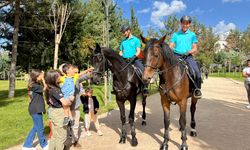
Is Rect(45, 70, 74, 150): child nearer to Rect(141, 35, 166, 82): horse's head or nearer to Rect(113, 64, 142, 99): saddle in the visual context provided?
Rect(141, 35, 166, 82): horse's head

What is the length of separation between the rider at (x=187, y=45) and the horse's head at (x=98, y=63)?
1876mm

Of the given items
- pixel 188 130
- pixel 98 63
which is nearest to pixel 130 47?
pixel 98 63

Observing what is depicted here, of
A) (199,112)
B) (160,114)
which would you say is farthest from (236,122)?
(160,114)

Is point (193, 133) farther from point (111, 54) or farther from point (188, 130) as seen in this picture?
point (111, 54)

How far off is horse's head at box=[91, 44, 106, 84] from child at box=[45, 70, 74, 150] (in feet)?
3.86

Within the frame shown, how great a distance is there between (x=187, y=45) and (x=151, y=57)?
1.72 meters

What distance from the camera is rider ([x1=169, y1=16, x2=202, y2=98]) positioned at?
6586 mm

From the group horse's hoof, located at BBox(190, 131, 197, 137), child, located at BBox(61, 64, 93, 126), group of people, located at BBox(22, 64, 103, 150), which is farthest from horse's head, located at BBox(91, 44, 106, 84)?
horse's hoof, located at BBox(190, 131, 197, 137)

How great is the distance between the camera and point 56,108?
17.1 feet

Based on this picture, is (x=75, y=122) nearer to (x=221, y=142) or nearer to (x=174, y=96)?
(x=174, y=96)

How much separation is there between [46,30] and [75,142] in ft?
57.5

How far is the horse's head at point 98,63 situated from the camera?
624cm

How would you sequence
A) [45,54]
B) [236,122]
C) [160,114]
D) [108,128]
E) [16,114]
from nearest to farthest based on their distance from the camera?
1. [108,128]
2. [236,122]
3. [160,114]
4. [16,114]
5. [45,54]

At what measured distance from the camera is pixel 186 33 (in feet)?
22.0
